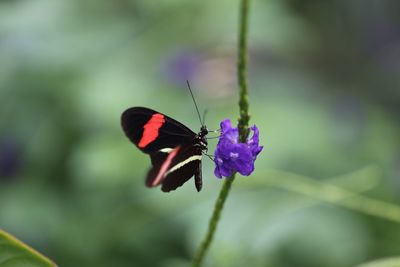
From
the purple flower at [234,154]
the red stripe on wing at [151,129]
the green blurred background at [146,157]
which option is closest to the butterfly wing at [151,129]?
the red stripe on wing at [151,129]

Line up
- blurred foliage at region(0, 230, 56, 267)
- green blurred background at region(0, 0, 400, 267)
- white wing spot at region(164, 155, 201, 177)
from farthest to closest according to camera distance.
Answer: green blurred background at region(0, 0, 400, 267) → white wing spot at region(164, 155, 201, 177) → blurred foliage at region(0, 230, 56, 267)

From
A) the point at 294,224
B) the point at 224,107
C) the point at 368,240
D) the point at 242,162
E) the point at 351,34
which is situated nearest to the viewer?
the point at 242,162

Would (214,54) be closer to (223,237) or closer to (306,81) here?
(306,81)

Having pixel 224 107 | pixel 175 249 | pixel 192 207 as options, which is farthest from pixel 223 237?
pixel 224 107

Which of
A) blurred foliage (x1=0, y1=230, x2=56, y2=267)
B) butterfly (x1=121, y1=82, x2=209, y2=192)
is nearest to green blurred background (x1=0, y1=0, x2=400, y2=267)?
butterfly (x1=121, y1=82, x2=209, y2=192)

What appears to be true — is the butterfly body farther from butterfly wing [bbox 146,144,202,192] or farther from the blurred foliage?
the blurred foliage

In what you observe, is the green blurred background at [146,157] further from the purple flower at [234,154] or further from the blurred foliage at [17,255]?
the blurred foliage at [17,255]

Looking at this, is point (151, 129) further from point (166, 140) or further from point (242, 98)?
point (242, 98)
